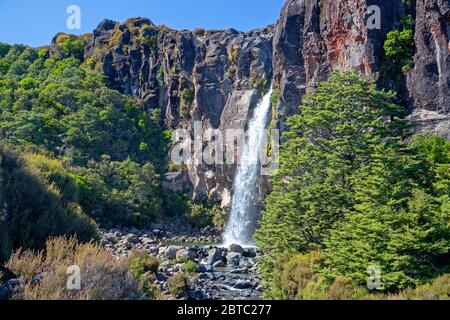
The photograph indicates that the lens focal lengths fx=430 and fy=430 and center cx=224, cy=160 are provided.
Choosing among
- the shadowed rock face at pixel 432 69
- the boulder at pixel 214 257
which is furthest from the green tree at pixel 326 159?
the shadowed rock face at pixel 432 69

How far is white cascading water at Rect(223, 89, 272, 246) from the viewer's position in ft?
148

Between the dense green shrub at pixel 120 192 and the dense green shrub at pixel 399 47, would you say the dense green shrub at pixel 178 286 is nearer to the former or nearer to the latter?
the dense green shrub at pixel 399 47

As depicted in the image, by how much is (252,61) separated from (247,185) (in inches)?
668

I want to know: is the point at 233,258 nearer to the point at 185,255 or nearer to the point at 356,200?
the point at 185,255

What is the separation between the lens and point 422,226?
11.1 meters

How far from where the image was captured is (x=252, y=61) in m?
54.1

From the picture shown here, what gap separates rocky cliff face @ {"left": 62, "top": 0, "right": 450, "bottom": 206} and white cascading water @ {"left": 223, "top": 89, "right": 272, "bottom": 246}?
225 centimetres

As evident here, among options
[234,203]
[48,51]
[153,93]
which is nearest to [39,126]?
[153,93]

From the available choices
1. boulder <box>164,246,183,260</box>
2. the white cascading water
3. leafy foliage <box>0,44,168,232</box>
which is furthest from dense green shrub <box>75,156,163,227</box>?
boulder <box>164,246,183,260</box>

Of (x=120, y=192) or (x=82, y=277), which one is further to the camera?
(x=120, y=192)

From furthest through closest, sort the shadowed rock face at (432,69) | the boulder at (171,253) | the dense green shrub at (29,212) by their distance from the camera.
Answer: the boulder at (171,253) < the shadowed rock face at (432,69) < the dense green shrub at (29,212)

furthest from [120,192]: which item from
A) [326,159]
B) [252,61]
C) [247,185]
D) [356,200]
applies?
[356,200]

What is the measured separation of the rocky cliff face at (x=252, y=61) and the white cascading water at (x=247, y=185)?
2247 millimetres

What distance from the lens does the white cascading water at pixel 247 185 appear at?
4512 cm
